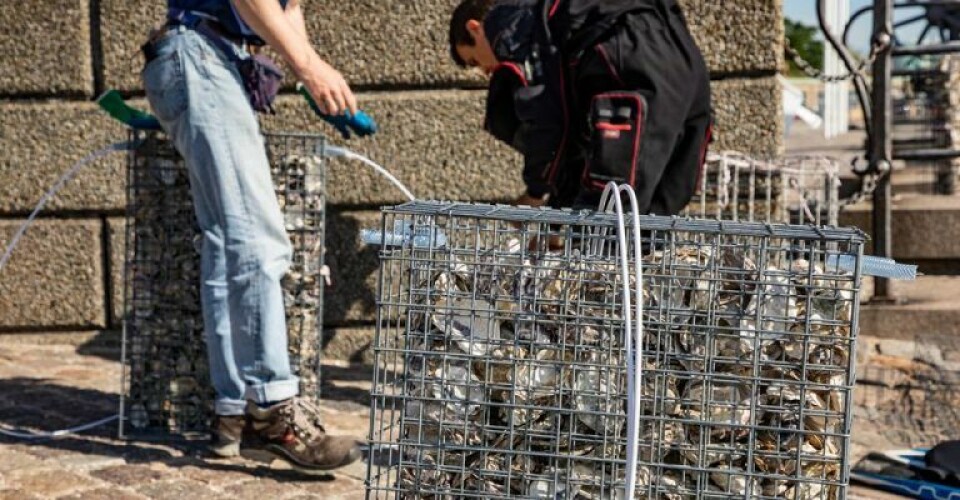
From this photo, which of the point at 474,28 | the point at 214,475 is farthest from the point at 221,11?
the point at 214,475

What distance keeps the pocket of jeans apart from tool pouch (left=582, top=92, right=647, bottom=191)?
116 centimetres

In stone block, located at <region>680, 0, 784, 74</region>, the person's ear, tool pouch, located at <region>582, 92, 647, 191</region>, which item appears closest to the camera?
tool pouch, located at <region>582, 92, 647, 191</region>

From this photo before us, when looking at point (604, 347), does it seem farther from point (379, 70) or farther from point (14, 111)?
point (14, 111)

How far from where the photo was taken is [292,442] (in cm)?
374

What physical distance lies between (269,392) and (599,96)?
1.25m

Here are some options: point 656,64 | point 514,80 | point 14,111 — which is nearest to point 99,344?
point 14,111

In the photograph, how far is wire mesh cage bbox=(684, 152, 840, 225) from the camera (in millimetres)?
5254

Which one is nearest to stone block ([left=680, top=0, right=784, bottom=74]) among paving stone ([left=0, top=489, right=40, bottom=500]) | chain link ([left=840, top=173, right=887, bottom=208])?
chain link ([left=840, top=173, right=887, bottom=208])

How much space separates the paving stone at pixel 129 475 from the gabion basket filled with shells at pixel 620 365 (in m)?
1.81

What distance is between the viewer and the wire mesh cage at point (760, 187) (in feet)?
17.2

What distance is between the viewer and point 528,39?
11.8 feet

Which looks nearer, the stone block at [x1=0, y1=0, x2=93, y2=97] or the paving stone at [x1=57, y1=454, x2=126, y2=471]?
the paving stone at [x1=57, y1=454, x2=126, y2=471]

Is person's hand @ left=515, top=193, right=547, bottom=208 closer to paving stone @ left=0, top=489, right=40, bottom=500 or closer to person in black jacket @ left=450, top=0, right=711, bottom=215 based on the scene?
person in black jacket @ left=450, top=0, right=711, bottom=215

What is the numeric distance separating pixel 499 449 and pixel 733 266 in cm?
45
